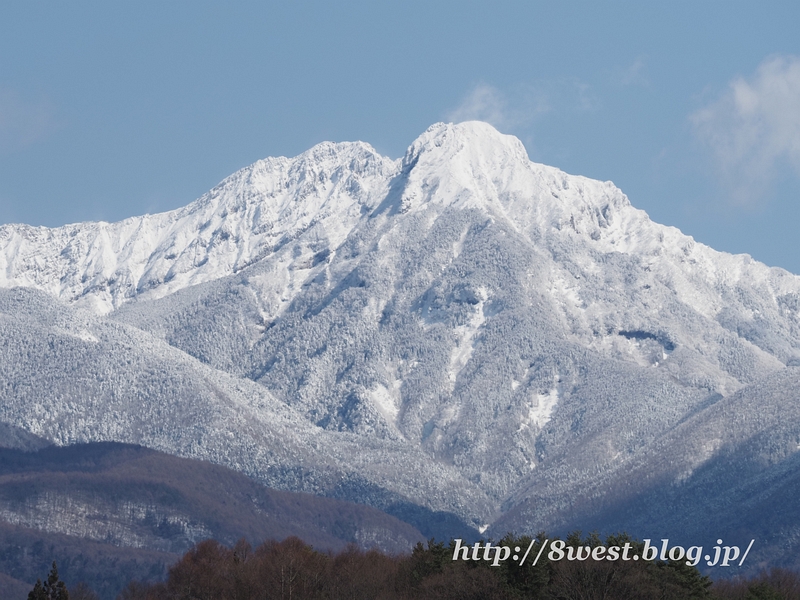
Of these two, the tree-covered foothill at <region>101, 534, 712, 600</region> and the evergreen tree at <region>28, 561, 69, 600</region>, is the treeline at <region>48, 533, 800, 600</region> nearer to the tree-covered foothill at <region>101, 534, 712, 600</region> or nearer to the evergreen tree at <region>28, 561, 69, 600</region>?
the tree-covered foothill at <region>101, 534, 712, 600</region>

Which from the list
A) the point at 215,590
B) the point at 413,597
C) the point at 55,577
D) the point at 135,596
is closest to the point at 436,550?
the point at 413,597

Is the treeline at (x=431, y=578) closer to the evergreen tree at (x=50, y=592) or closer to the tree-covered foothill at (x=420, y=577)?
the tree-covered foothill at (x=420, y=577)

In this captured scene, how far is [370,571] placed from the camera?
167875 mm

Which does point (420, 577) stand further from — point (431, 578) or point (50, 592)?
point (50, 592)

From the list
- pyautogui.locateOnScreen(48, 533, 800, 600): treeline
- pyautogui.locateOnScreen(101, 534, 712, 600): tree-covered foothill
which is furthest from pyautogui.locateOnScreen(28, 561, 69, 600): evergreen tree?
pyautogui.locateOnScreen(101, 534, 712, 600): tree-covered foothill

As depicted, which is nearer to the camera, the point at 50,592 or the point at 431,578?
the point at 431,578

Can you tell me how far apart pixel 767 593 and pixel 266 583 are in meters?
52.8

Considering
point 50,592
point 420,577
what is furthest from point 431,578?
point 50,592

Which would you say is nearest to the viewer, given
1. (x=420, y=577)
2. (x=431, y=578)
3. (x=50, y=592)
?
(x=431, y=578)

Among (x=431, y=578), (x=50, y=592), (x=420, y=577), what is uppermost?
(x=420, y=577)

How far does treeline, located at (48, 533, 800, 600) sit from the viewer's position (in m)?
133

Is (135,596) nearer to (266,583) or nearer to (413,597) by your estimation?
(266,583)

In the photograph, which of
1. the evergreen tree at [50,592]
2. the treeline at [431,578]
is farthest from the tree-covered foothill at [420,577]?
the evergreen tree at [50,592]

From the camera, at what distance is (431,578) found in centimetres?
14488
